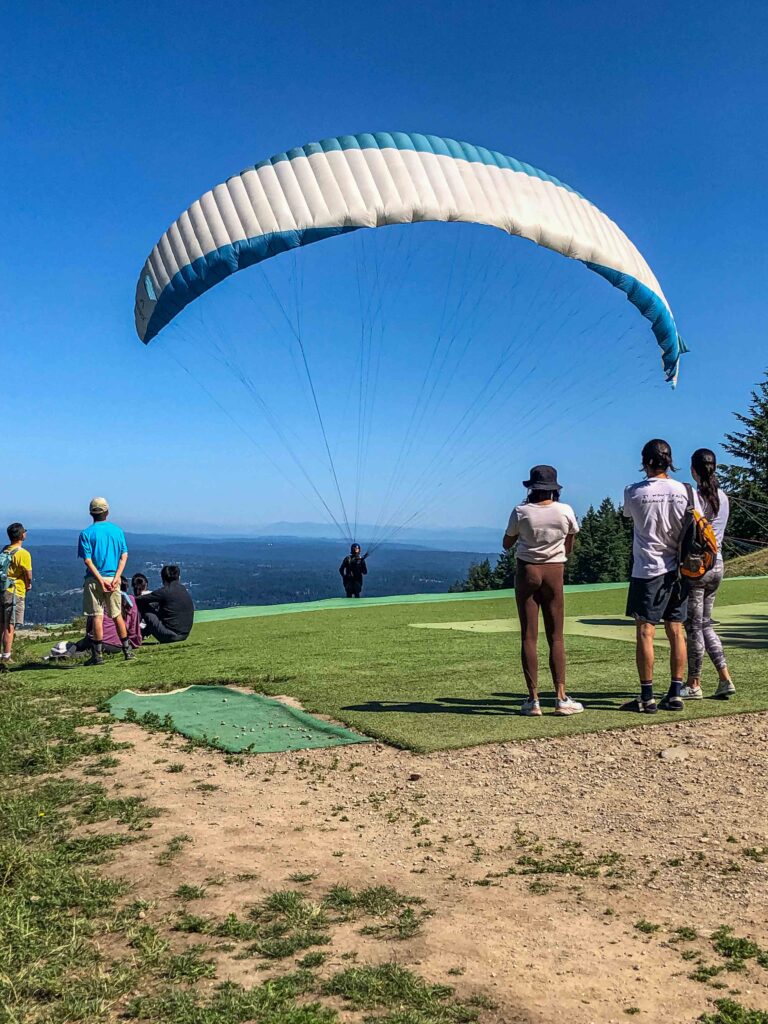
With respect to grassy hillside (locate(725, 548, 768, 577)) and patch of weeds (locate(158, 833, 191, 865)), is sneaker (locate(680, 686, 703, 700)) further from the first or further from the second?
grassy hillside (locate(725, 548, 768, 577))

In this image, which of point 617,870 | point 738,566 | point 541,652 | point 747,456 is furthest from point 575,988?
point 747,456

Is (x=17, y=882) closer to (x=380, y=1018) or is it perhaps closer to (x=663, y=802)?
(x=380, y=1018)

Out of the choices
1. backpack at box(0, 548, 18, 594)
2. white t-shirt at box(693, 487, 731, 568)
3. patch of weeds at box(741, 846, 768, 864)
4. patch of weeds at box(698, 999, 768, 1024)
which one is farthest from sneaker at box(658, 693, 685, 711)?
backpack at box(0, 548, 18, 594)

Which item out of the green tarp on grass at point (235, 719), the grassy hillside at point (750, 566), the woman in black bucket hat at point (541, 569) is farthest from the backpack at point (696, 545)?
the grassy hillside at point (750, 566)

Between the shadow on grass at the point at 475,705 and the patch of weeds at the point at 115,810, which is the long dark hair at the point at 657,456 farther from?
the patch of weeds at the point at 115,810

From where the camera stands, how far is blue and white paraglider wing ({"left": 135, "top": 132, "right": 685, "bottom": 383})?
10.2 m

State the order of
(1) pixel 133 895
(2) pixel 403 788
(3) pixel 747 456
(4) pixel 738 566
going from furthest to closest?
(3) pixel 747 456 < (4) pixel 738 566 < (2) pixel 403 788 < (1) pixel 133 895

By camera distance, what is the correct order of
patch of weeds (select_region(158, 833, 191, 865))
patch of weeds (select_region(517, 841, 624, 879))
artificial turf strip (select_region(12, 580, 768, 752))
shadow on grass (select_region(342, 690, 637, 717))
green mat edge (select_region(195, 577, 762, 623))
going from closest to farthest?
patch of weeds (select_region(517, 841, 624, 879)) < patch of weeds (select_region(158, 833, 191, 865)) < artificial turf strip (select_region(12, 580, 768, 752)) < shadow on grass (select_region(342, 690, 637, 717)) < green mat edge (select_region(195, 577, 762, 623))

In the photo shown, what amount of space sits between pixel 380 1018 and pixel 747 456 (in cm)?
6203

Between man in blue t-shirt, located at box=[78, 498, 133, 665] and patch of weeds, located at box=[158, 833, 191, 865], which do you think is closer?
patch of weeds, located at box=[158, 833, 191, 865]

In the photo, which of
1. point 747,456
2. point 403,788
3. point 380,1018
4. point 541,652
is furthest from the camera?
point 747,456

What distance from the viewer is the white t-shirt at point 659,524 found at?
6.63m

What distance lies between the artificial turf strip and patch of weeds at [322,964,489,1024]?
290 cm

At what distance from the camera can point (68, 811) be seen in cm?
476
